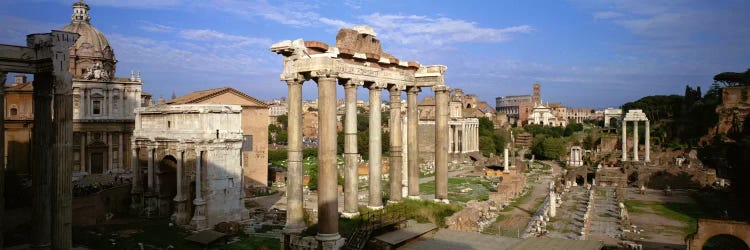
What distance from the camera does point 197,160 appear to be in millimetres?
25234

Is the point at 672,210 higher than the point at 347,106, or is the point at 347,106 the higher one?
the point at 347,106

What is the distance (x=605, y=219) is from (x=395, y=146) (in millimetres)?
20661

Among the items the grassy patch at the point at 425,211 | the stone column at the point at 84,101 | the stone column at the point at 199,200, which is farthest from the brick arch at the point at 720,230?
the stone column at the point at 84,101

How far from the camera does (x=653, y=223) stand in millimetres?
30703

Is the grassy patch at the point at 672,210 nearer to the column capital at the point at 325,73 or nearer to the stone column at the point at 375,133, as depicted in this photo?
the stone column at the point at 375,133

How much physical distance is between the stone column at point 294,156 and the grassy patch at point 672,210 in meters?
24.6

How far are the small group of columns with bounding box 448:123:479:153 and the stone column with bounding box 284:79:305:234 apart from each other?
64.2 m

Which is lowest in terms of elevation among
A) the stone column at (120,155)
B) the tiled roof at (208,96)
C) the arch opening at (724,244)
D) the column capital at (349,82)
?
the arch opening at (724,244)

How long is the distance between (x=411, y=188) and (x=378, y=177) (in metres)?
2.35

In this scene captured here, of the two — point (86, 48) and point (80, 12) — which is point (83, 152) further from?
point (80, 12)

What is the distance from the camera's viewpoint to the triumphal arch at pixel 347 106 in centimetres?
1323

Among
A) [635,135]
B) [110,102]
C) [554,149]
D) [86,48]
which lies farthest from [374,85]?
[554,149]

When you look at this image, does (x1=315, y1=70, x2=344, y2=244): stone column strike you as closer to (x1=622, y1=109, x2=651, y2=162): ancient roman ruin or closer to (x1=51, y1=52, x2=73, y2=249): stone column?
(x1=51, y1=52, x2=73, y2=249): stone column

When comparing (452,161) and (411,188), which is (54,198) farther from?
(452,161)
